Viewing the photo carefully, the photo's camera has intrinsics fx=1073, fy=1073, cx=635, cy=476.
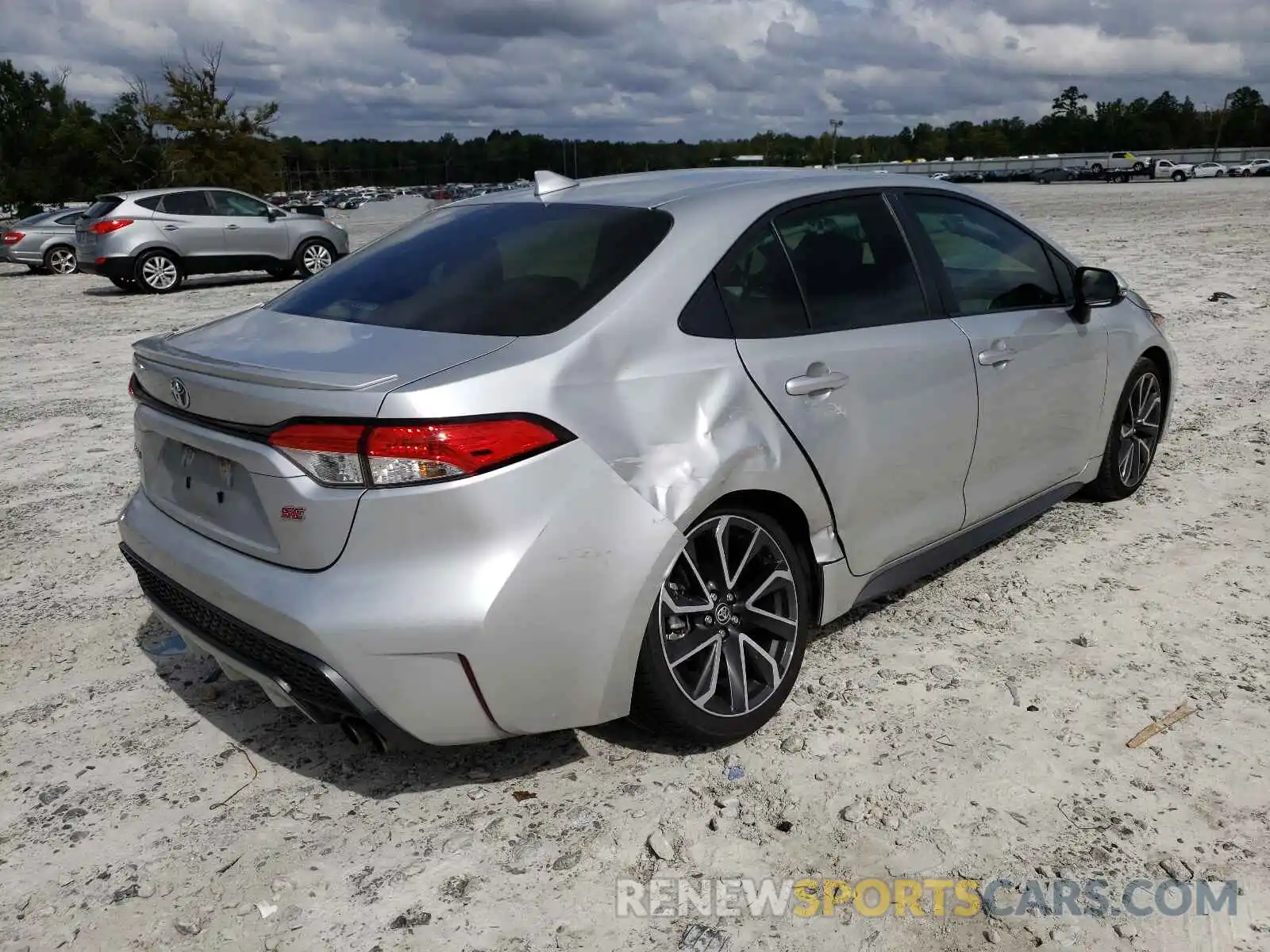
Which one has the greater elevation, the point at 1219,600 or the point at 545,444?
the point at 545,444

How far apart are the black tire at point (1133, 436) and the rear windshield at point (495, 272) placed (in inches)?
114

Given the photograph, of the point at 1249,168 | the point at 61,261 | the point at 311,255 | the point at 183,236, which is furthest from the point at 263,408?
the point at 1249,168

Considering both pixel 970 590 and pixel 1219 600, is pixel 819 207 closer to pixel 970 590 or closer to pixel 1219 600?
pixel 970 590

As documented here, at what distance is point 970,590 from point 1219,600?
93 centimetres

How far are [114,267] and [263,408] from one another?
53.2ft

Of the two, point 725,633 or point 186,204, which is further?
point 186,204

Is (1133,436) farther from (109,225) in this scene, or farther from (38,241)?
(38,241)

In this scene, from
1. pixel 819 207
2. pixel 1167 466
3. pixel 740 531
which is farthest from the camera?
pixel 1167 466

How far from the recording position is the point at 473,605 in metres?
2.61

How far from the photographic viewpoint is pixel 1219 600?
4215 mm

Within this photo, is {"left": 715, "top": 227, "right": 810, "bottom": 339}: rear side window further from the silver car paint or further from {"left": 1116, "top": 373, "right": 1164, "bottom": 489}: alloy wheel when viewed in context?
the silver car paint

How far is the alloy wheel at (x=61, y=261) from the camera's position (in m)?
22.9

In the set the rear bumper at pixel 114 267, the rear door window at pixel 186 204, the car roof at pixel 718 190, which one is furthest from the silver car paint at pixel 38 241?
the car roof at pixel 718 190

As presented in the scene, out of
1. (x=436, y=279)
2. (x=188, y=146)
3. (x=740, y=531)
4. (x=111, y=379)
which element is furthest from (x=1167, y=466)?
(x=188, y=146)
